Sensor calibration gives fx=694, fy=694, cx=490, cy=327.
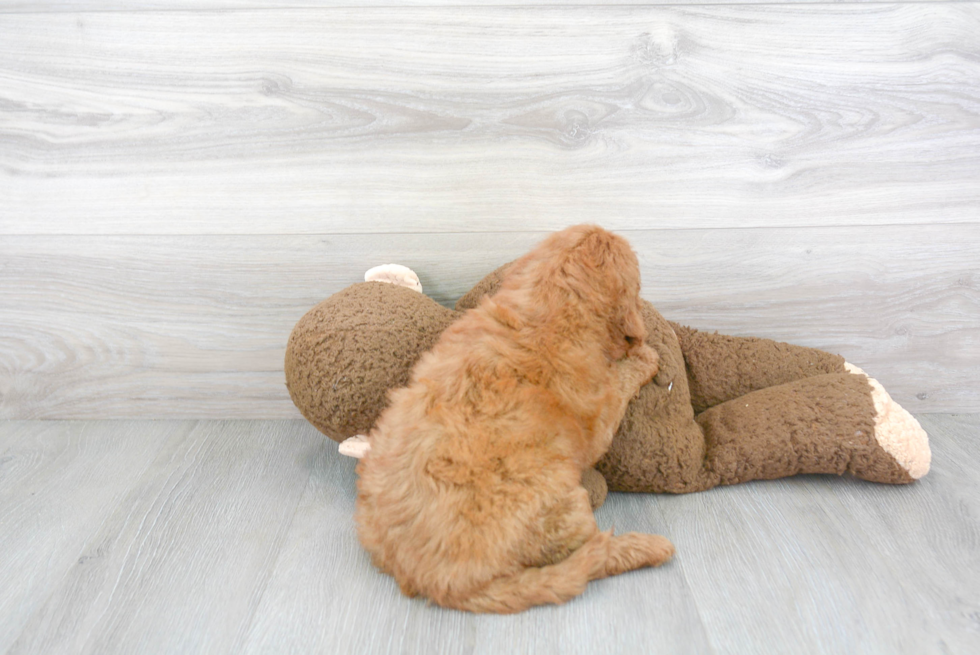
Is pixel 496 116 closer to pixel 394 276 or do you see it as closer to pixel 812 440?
pixel 394 276

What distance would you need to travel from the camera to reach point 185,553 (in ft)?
4.27

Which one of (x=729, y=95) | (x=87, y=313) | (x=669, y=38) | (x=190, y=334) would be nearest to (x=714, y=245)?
(x=729, y=95)

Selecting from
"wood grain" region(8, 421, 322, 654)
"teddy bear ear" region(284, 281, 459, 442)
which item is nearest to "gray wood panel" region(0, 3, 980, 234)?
"teddy bear ear" region(284, 281, 459, 442)

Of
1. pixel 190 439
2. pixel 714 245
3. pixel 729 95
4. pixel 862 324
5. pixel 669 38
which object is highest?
pixel 669 38

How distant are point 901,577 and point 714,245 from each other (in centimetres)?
78

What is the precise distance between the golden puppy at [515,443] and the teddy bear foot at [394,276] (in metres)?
0.41

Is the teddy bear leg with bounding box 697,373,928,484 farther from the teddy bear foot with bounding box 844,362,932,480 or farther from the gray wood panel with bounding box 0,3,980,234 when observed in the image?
the gray wood panel with bounding box 0,3,980,234

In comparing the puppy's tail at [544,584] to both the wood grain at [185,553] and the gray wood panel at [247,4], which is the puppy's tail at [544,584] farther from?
the gray wood panel at [247,4]

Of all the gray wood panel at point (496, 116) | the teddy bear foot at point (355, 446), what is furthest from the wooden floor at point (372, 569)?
the gray wood panel at point (496, 116)

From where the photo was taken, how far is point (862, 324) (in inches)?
66.7

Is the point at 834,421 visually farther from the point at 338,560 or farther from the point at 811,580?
the point at 338,560

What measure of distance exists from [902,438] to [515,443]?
0.85m

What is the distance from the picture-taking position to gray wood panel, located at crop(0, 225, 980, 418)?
1.63 m

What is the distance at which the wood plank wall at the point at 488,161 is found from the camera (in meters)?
1.52
